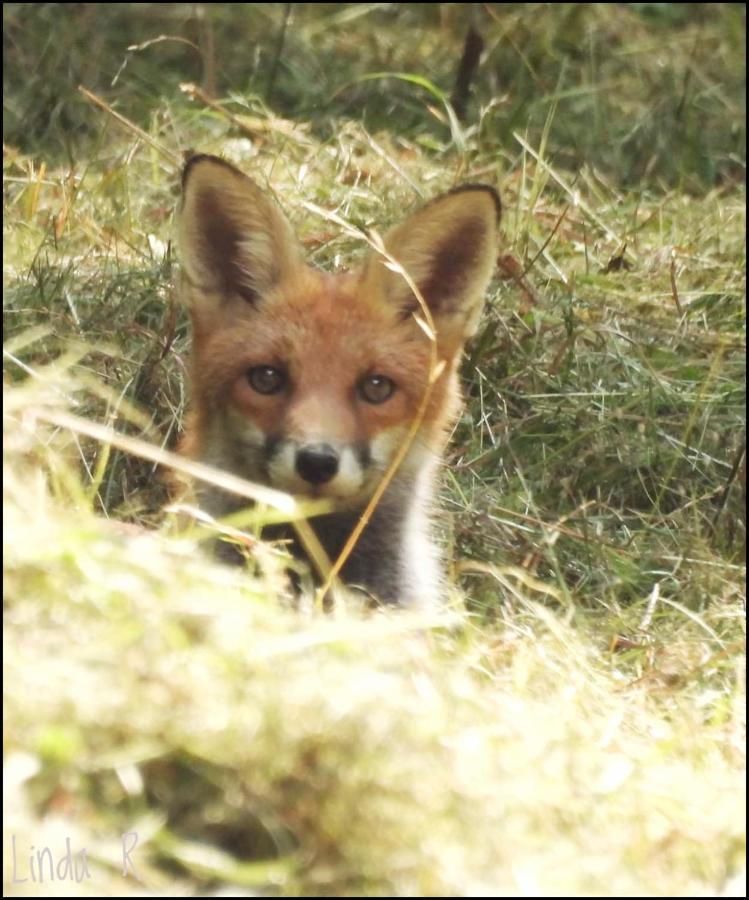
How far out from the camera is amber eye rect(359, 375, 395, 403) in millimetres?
4625

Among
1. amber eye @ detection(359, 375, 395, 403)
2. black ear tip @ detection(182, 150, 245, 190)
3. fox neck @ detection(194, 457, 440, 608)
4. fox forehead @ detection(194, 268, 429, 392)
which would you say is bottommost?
fox neck @ detection(194, 457, 440, 608)

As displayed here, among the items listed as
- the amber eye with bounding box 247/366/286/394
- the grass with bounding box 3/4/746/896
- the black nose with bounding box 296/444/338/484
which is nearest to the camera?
the grass with bounding box 3/4/746/896

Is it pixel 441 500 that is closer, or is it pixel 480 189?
pixel 480 189

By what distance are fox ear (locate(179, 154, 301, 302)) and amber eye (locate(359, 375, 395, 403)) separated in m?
0.54

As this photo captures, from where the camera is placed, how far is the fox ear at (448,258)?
485 centimetres

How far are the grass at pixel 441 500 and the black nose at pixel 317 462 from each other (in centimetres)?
32

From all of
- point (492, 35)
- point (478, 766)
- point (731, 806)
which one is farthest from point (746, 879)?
point (492, 35)

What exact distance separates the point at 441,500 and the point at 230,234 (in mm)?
1415

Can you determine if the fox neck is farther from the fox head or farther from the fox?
the fox head

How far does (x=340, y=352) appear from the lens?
462 cm

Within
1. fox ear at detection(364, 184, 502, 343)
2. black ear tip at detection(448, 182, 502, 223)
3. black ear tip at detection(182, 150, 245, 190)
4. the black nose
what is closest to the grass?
the black nose

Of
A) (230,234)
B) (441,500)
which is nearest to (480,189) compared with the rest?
(230,234)

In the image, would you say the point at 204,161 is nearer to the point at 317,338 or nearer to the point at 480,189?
the point at 317,338

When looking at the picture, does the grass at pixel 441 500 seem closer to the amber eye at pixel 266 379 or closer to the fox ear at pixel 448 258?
the amber eye at pixel 266 379
